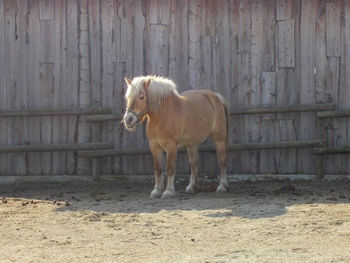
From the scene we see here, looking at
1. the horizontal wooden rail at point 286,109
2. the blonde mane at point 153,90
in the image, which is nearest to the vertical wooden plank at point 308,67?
the horizontal wooden rail at point 286,109

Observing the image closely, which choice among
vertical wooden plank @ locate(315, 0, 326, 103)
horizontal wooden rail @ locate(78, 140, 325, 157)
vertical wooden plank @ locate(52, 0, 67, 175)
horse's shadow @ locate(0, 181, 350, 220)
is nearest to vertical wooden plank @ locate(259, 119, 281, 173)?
horizontal wooden rail @ locate(78, 140, 325, 157)

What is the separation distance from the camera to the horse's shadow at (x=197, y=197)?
591 cm

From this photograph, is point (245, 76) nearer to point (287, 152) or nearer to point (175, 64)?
point (175, 64)

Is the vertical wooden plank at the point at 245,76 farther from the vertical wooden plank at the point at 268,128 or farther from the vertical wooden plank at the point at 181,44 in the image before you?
the vertical wooden plank at the point at 181,44

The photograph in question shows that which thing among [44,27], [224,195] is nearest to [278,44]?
[224,195]

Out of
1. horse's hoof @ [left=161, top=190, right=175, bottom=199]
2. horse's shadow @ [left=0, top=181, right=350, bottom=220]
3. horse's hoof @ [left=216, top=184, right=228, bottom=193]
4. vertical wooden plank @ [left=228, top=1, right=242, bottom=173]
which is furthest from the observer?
vertical wooden plank @ [left=228, top=1, right=242, bottom=173]

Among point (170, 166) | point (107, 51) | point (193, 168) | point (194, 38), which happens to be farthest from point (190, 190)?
point (107, 51)

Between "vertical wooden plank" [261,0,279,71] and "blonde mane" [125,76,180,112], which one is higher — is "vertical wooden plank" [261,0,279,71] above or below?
above

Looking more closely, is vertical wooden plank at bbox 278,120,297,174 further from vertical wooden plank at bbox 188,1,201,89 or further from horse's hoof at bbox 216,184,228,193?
vertical wooden plank at bbox 188,1,201,89

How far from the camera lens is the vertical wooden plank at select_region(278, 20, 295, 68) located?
8266mm

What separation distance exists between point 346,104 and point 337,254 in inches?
189

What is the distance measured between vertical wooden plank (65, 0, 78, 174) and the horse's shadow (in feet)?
3.02

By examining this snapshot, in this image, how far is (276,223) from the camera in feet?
16.5

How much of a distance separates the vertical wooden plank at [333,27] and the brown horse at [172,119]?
211 cm
